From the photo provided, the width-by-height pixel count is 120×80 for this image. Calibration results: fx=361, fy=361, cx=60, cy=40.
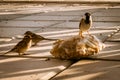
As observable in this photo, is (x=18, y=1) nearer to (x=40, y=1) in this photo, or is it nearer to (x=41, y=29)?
(x=40, y=1)

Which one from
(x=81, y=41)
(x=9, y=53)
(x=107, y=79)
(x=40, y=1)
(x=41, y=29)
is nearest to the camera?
(x=107, y=79)

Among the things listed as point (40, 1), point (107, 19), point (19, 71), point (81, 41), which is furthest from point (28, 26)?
point (40, 1)

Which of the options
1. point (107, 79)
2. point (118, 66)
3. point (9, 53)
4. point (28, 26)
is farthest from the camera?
point (28, 26)

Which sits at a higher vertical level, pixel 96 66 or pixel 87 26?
pixel 87 26

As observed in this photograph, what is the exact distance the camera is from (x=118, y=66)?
11.2 feet

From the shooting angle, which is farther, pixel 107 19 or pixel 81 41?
pixel 107 19

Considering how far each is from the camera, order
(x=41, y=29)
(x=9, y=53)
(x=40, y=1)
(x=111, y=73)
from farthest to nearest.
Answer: (x=40, y=1) → (x=41, y=29) → (x=9, y=53) → (x=111, y=73)

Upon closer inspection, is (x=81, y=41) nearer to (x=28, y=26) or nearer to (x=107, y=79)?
(x=107, y=79)

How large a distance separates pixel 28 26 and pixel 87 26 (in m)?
2.74

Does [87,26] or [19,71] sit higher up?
[87,26]

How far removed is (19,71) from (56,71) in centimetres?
34

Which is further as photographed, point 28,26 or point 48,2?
point 48,2

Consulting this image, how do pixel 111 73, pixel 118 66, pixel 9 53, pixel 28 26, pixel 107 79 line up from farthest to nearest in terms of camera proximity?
pixel 28 26 < pixel 9 53 < pixel 118 66 < pixel 111 73 < pixel 107 79

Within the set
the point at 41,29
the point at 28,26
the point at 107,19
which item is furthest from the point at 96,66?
the point at 107,19
